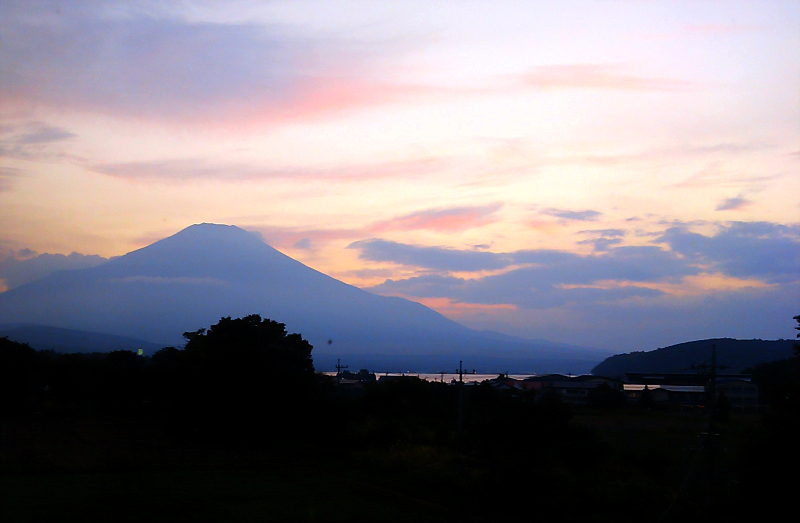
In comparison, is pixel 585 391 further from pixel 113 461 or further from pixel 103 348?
pixel 103 348

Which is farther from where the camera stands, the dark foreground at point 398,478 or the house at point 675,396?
the house at point 675,396

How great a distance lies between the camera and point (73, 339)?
15588cm

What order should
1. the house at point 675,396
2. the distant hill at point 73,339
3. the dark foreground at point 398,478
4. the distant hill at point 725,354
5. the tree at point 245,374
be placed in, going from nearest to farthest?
the dark foreground at point 398,478, the tree at point 245,374, the house at point 675,396, the distant hill at point 725,354, the distant hill at point 73,339

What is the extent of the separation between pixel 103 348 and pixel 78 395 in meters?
122

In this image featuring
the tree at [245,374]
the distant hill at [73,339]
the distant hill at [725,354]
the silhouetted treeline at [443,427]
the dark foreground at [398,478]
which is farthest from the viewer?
the distant hill at [73,339]

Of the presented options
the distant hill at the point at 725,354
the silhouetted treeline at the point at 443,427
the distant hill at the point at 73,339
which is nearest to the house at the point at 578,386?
the silhouetted treeline at the point at 443,427

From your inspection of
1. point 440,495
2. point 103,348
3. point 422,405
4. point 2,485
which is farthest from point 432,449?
point 103,348

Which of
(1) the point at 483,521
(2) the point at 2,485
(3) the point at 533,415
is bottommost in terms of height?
(1) the point at 483,521

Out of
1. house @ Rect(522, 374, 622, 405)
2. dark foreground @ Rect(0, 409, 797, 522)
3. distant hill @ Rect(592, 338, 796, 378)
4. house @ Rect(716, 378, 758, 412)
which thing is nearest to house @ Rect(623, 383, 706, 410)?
house @ Rect(522, 374, 622, 405)

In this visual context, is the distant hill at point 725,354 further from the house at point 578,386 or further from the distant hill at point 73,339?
the distant hill at point 73,339

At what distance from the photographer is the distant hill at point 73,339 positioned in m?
140

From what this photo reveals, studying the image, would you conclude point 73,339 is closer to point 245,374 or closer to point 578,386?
point 578,386

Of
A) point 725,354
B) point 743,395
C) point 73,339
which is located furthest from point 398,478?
point 73,339

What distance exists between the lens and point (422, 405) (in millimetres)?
44438
